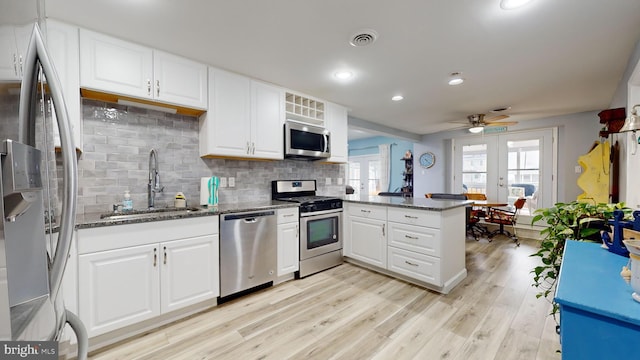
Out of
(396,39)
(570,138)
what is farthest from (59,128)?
(570,138)

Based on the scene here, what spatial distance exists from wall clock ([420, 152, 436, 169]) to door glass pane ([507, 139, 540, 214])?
5.03 feet

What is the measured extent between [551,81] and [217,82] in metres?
3.65

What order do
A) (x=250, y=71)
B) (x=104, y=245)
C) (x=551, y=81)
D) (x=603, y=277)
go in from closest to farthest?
1. (x=603, y=277)
2. (x=104, y=245)
3. (x=250, y=71)
4. (x=551, y=81)

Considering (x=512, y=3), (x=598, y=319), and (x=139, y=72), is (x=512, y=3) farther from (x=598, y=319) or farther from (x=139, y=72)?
(x=139, y=72)

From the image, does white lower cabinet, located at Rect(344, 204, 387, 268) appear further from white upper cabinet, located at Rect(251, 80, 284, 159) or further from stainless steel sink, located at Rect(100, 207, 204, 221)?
stainless steel sink, located at Rect(100, 207, 204, 221)

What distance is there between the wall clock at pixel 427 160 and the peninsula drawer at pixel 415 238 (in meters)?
4.07

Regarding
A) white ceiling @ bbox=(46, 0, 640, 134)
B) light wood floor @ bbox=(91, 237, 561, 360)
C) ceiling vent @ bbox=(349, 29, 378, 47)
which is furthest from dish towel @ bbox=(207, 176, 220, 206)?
ceiling vent @ bbox=(349, 29, 378, 47)

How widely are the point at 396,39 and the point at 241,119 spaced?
1652mm

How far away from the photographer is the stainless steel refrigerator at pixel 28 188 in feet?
1.27

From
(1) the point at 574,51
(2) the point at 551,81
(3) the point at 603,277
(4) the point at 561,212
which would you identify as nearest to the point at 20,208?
(3) the point at 603,277

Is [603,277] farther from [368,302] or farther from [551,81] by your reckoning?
[551,81]

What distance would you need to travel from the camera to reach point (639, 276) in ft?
2.58

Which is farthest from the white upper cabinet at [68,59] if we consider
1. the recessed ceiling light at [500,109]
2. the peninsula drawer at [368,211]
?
the recessed ceiling light at [500,109]

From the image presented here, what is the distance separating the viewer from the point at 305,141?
3143mm
